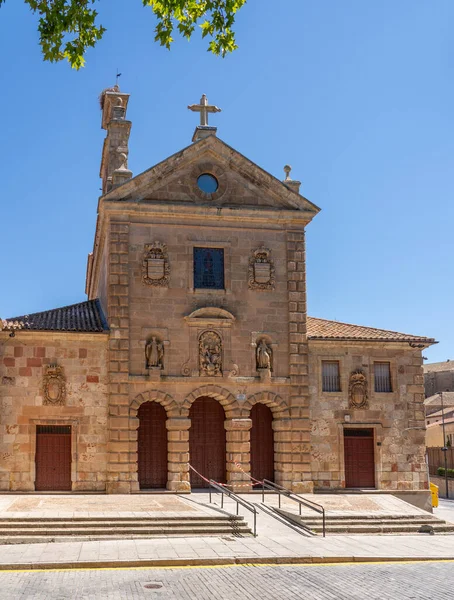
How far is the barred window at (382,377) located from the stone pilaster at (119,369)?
9637 mm

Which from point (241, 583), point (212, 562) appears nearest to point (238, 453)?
point (212, 562)

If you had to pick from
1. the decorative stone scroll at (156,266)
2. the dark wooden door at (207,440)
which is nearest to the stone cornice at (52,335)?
the decorative stone scroll at (156,266)

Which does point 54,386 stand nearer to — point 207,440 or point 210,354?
point 210,354

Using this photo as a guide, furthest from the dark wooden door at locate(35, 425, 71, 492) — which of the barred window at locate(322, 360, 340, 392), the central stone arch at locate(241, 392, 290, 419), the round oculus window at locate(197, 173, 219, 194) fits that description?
the round oculus window at locate(197, 173, 219, 194)

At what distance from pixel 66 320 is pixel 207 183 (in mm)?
7432

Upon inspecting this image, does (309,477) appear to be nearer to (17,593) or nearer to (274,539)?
(274,539)

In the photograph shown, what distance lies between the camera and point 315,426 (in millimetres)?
31375

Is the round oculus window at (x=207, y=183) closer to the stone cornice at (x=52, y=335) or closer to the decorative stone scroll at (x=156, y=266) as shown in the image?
the decorative stone scroll at (x=156, y=266)

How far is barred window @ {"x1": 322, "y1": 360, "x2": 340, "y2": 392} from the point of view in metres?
32.0

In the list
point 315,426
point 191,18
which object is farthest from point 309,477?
point 191,18

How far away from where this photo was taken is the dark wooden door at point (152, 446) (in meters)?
30.3

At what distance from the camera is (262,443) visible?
3167cm

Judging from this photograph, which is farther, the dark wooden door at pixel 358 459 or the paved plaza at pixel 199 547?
the dark wooden door at pixel 358 459

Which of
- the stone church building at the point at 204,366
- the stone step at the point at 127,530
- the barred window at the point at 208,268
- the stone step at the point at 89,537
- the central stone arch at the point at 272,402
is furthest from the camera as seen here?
the barred window at the point at 208,268
